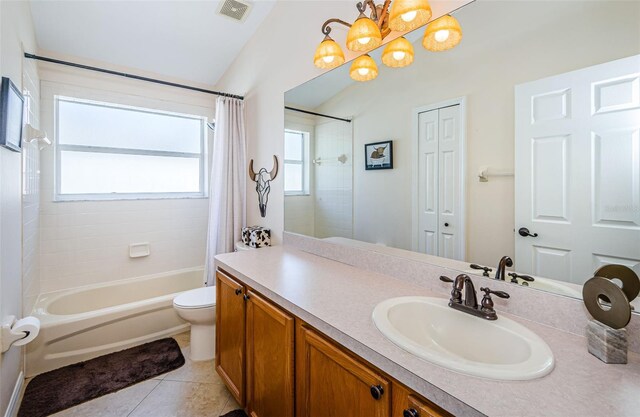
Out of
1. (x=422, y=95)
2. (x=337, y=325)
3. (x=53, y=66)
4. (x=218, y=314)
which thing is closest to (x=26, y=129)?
(x=53, y=66)

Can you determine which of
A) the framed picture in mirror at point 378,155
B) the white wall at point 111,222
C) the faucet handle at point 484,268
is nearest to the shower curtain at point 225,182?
the white wall at point 111,222

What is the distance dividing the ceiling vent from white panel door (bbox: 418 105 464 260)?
6.40 feet

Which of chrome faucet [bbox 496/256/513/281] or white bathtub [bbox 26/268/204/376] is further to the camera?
white bathtub [bbox 26/268/204/376]

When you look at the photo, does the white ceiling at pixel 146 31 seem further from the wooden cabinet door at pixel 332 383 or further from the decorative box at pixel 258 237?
the wooden cabinet door at pixel 332 383

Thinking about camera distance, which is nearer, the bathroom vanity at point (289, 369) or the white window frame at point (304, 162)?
the bathroom vanity at point (289, 369)

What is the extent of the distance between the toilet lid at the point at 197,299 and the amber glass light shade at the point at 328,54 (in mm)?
1814

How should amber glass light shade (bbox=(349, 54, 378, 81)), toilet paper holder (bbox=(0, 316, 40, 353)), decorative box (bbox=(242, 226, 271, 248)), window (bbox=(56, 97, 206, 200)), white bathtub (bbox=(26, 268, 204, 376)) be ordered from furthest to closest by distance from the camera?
window (bbox=(56, 97, 206, 200))
decorative box (bbox=(242, 226, 271, 248))
white bathtub (bbox=(26, 268, 204, 376))
amber glass light shade (bbox=(349, 54, 378, 81))
toilet paper holder (bbox=(0, 316, 40, 353))

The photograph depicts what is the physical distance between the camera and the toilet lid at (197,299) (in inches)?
80.7

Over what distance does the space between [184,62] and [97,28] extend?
74 cm

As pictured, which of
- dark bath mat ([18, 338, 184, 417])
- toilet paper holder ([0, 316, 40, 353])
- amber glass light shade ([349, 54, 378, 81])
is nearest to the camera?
toilet paper holder ([0, 316, 40, 353])

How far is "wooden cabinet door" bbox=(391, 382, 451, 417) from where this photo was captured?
2.11 feet

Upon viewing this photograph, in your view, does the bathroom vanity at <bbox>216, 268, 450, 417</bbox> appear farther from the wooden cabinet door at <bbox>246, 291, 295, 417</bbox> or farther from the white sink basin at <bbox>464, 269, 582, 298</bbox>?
the white sink basin at <bbox>464, 269, 582, 298</bbox>

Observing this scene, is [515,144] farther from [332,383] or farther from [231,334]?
[231,334]

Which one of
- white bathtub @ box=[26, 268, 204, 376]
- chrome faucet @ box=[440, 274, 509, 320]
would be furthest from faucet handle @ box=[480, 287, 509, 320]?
white bathtub @ box=[26, 268, 204, 376]
